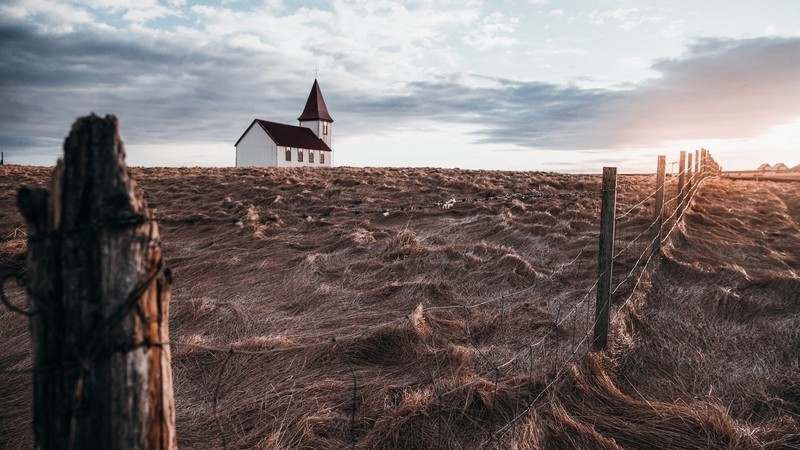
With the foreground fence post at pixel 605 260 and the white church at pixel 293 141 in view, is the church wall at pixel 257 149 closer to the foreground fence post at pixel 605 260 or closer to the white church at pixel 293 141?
the white church at pixel 293 141

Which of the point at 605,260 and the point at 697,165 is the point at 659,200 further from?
the point at 697,165

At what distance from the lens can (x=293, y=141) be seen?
49.1m

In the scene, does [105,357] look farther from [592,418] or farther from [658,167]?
[658,167]

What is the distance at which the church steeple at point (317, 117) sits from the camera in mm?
55156

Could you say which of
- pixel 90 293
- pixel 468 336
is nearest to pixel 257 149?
pixel 468 336

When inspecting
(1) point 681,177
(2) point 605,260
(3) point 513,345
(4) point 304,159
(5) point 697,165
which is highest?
(4) point 304,159

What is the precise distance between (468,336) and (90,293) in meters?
4.26

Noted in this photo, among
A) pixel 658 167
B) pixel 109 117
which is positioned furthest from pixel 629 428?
pixel 658 167

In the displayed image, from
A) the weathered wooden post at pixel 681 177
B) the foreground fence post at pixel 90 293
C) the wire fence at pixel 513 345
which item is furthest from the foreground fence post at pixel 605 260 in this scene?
the weathered wooden post at pixel 681 177

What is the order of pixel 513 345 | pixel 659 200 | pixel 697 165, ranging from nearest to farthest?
pixel 513 345
pixel 659 200
pixel 697 165

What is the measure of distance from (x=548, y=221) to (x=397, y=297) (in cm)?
526

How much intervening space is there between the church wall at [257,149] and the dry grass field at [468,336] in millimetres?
36135

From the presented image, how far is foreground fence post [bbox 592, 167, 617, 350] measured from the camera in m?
5.16

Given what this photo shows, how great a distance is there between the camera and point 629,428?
156 inches
